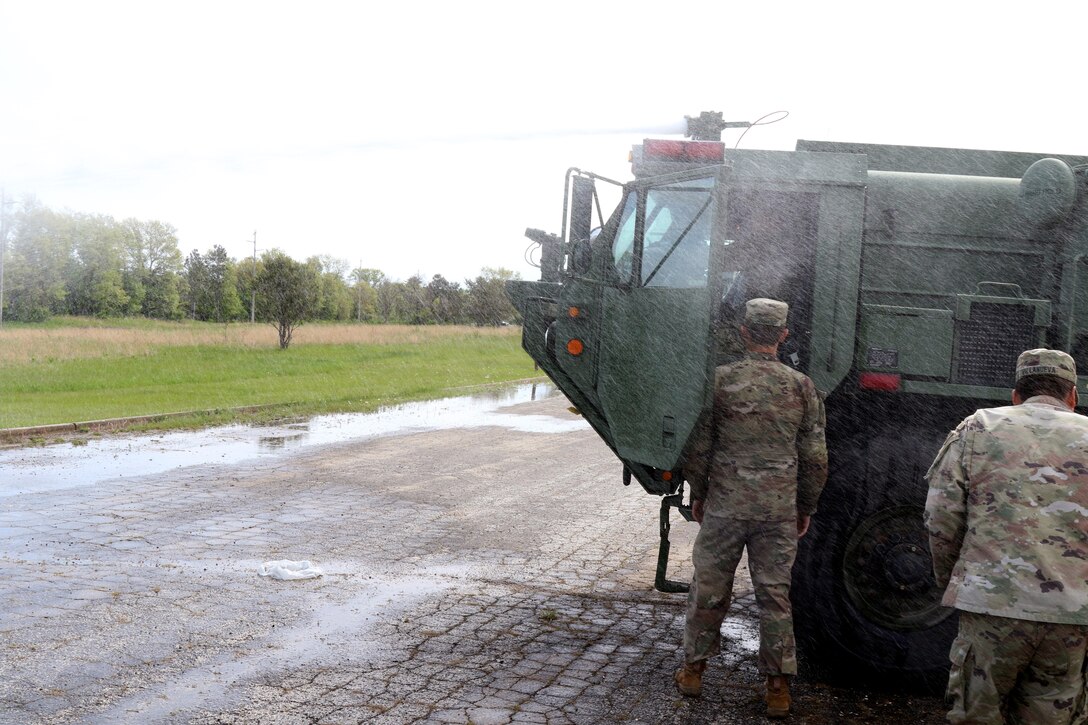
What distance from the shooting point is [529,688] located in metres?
5.08

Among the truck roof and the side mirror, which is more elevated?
the truck roof

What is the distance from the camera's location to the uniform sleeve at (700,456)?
16.5 feet

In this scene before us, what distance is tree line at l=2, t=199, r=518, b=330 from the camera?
36.1 meters

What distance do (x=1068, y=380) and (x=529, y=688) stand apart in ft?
9.32

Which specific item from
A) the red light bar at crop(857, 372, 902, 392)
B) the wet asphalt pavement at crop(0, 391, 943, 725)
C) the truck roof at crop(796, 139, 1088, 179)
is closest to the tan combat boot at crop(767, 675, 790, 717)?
the wet asphalt pavement at crop(0, 391, 943, 725)

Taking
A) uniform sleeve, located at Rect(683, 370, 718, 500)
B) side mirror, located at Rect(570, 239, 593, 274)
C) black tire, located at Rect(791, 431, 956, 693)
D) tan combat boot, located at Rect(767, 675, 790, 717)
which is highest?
side mirror, located at Rect(570, 239, 593, 274)

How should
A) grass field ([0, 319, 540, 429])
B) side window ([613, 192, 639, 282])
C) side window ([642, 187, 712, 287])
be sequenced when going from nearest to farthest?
1. side window ([642, 187, 712, 287])
2. side window ([613, 192, 639, 282])
3. grass field ([0, 319, 540, 429])

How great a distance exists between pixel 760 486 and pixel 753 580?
0.46m

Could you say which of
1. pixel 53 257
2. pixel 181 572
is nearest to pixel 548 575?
pixel 181 572

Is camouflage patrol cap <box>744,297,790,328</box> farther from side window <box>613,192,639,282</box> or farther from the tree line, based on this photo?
the tree line

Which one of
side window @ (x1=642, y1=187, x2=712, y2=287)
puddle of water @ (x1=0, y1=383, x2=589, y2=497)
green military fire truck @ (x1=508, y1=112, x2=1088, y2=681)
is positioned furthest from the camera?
puddle of water @ (x1=0, y1=383, x2=589, y2=497)

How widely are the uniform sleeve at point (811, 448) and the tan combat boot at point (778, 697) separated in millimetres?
817

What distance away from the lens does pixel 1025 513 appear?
3.46 metres

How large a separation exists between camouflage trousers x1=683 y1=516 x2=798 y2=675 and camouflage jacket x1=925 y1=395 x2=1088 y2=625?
132 centimetres
